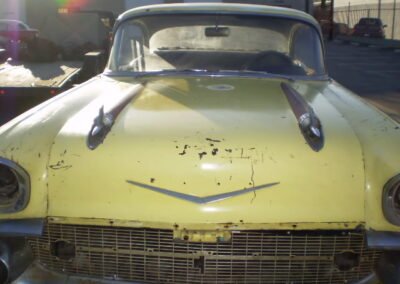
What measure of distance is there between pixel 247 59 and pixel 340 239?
200cm

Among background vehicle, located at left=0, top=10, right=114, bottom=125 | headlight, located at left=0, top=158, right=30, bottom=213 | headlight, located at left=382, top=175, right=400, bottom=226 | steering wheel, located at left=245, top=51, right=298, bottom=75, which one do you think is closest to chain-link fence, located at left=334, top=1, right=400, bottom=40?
background vehicle, located at left=0, top=10, right=114, bottom=125

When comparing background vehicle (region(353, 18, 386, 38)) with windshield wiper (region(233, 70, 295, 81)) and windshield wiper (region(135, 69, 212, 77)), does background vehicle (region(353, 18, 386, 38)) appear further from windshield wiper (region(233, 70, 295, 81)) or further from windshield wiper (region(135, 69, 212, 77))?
windshield wiper (region(135, 69, 212, 77))

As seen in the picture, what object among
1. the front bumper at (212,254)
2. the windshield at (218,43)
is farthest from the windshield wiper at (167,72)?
the front bumper at (212,254)

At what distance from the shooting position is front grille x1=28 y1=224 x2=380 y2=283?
230cm

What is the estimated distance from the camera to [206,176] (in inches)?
89.7

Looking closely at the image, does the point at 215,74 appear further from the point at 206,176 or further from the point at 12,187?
the point at 12,187

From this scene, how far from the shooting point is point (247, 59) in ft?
13.2

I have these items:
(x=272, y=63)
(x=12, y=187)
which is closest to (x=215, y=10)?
(x=272, y=63)

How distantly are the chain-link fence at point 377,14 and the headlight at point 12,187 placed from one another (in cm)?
3680

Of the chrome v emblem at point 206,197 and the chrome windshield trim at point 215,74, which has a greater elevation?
the chrome windshield trim at point 215,74

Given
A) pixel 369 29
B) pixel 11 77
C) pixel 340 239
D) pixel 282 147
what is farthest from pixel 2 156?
pixel 369 29

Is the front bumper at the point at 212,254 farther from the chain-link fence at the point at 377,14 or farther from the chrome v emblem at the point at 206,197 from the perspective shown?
the chain-link fence at the point at 377,14

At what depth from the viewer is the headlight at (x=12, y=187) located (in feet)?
7.77

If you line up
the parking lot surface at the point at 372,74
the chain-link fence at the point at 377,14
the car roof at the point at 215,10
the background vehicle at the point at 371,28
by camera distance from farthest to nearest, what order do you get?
the chain-link fence at the point at 377,14, the background vehicle at the point at 371,28, the parking lot surface at the point at 372,74, the car roof at the point at 215,10
